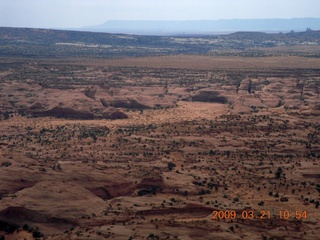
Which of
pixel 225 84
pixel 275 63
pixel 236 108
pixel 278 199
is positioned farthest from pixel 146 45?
pixel 278 199

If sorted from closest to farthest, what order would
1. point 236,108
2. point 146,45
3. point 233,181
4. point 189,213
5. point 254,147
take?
point 189,213 → point 233,181 → point 254,147 → point 236,108 → point 146,45

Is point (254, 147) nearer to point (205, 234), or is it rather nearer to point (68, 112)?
point (205, 234)
